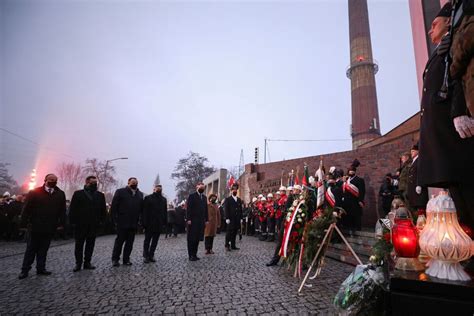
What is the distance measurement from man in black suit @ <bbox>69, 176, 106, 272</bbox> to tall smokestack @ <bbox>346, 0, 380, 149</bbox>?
34.3m

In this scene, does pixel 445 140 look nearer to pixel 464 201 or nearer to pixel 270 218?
pixel 464 201

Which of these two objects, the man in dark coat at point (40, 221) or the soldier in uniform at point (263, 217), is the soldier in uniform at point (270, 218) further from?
the man in dark coat at point (40, 221)

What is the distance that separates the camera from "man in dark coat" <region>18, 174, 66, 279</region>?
536cm

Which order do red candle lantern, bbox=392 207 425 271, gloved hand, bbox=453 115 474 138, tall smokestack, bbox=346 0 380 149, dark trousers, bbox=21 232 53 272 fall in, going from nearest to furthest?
1. gloved hand, bbox=453 115 474 138
2. red candle lantern, bbox=392 207 425 271
3. dark trousers, bbox=21 232 53 272
4. tall smokestack, bbox=346 0 380 149

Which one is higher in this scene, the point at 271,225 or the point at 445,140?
the point at 445,140

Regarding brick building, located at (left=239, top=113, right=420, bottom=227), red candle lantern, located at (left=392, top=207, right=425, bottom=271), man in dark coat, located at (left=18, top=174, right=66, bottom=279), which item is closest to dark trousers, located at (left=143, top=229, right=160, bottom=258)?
man in dark coat, located at (left=18, top=174, right=66, bottom=279)

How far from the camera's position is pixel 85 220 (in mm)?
6199

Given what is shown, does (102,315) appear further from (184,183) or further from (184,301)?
(184,183)

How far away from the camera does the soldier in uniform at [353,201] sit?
784 centimetres

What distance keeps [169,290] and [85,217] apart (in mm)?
3294

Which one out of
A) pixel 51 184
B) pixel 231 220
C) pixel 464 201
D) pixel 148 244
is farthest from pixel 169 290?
pixel 231 220

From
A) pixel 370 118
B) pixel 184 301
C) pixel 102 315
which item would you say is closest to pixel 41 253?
pixel 102 315

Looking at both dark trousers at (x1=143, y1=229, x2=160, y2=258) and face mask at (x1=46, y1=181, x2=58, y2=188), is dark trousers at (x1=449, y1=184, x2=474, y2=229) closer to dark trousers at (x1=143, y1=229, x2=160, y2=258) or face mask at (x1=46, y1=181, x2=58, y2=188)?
dark trousers at (x1=143, y1=229, x2=160, y2=258)

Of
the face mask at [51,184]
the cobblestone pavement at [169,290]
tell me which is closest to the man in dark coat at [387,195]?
the cobblestone pavement at [169,290]
